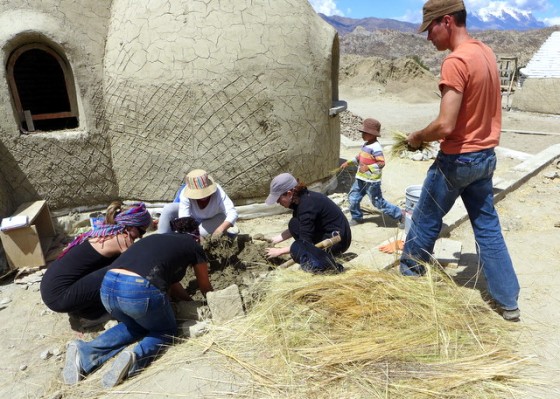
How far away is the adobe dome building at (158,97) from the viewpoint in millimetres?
5359

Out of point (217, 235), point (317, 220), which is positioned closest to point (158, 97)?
point (217, 235)

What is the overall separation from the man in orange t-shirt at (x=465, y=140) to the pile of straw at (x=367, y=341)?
35cm

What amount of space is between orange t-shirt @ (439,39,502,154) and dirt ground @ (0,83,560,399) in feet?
4.07

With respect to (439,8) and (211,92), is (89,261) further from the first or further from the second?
Answer: (439,8)

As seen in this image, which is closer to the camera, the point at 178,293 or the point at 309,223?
the point at 178,293

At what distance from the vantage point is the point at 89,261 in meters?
3.59

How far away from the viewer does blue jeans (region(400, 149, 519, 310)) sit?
297cm

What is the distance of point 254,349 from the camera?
3055 millimetres

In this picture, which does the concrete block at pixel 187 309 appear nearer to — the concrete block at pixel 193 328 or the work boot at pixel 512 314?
the concrete block at pixel 193 328

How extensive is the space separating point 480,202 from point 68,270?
331cm

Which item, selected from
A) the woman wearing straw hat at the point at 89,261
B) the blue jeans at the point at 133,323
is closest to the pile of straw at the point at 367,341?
the blue jeans at the point at 133,323

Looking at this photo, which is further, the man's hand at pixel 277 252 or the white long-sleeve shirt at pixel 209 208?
the white long-sleeve shirt at pixel 209 208

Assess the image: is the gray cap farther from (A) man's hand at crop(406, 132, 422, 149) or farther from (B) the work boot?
(B) the work boot

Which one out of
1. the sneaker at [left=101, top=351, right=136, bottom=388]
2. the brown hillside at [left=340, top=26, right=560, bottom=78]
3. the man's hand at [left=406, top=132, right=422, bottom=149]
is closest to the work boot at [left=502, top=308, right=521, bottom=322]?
the man's hand at [left=406, top=132, right=422, bottom=149]
